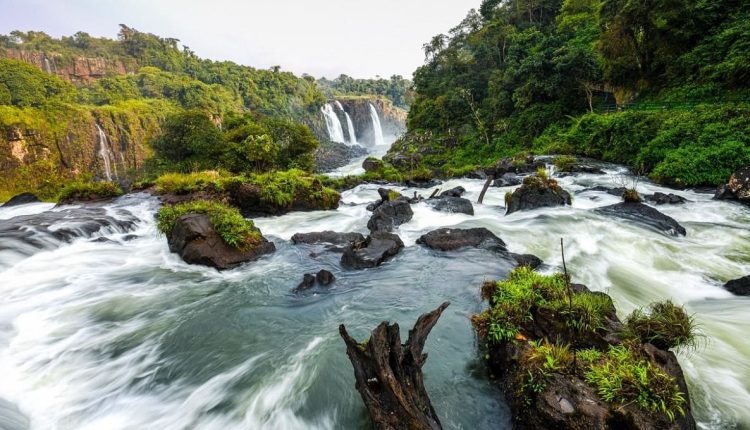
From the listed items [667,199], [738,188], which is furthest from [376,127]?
[738,188]

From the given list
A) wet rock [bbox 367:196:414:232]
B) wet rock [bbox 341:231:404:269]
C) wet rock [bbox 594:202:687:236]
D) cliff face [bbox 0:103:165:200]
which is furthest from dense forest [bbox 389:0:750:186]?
cliff face [bbox 0:103:165:200]

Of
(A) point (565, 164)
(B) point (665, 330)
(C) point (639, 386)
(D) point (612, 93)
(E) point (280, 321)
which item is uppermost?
(D) point (612, 93)

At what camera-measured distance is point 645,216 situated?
1125cm

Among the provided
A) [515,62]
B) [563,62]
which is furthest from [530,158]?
[515,62]

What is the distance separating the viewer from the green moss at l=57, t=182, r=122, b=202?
16.6 meters

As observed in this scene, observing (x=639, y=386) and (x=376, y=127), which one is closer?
(x=639, y=386)

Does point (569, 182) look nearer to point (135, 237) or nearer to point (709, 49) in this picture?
point (709, 49)

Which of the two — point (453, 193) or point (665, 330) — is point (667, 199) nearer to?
point (453, 193)

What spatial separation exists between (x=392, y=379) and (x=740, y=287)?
7881mm

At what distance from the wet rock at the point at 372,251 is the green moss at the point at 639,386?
6.18m

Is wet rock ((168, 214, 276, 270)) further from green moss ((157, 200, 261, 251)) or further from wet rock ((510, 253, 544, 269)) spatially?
wet rock ((510, 253, 544, 269))

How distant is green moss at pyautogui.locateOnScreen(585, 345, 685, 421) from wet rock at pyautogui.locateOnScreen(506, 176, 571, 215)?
11.1 meters

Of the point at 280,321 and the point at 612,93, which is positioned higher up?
the point at 612,93

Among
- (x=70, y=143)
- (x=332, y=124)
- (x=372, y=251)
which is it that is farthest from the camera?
(x=332, y=124)
